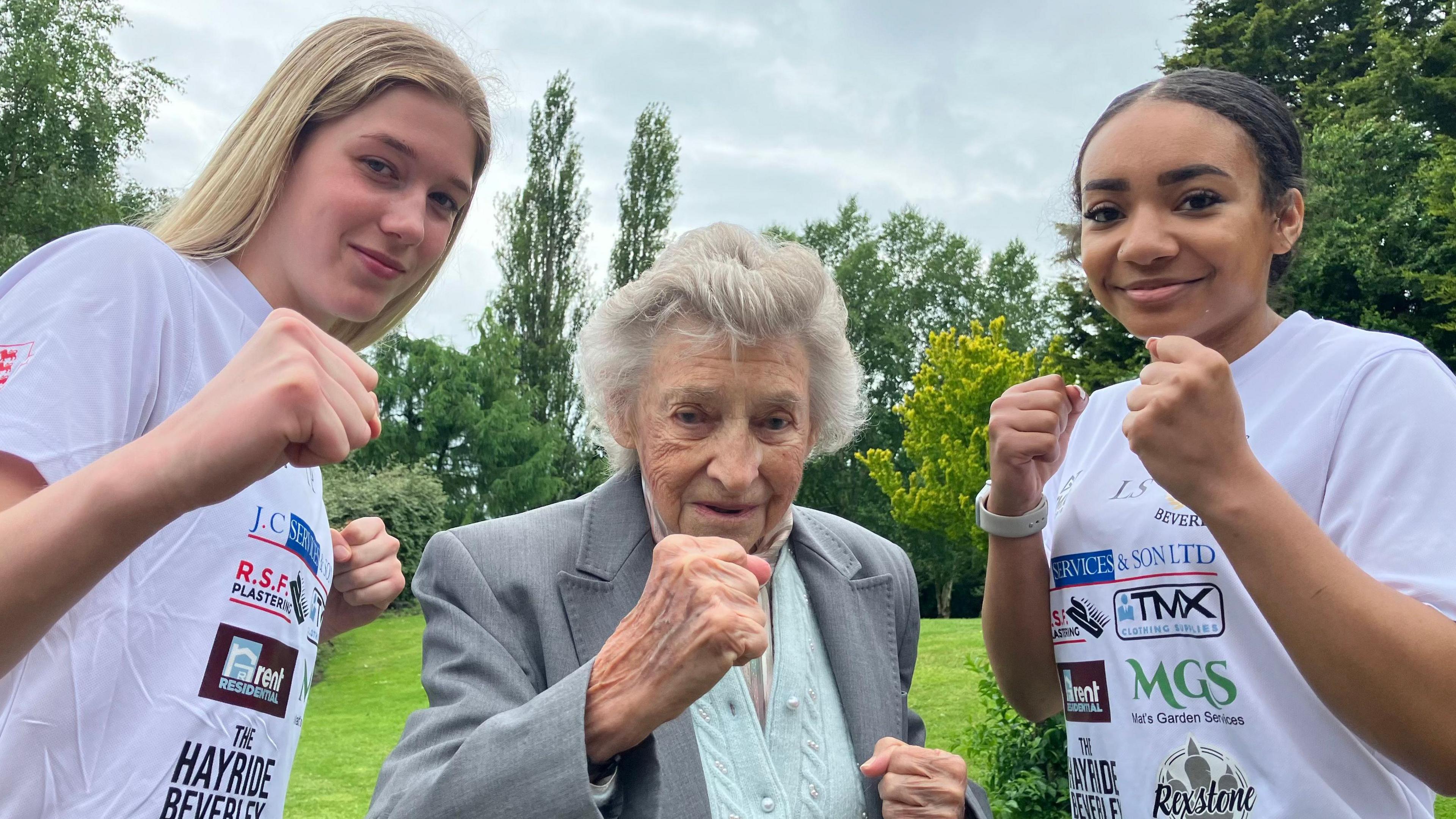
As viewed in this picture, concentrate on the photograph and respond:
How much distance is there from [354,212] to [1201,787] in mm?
2040

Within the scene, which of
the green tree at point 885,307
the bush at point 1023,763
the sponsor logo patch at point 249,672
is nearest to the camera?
the sponsor logo patch at point 249,672

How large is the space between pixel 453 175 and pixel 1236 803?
6.80 feet

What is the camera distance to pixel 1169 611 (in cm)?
208

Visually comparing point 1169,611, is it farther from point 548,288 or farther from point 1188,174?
point 548,288

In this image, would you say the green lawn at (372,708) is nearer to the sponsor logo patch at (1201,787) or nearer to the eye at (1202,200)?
the sponsor logo patch at (1201,787)

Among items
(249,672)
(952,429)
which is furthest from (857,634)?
(952,429)

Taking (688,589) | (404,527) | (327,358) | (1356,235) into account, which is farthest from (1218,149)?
(404,527)

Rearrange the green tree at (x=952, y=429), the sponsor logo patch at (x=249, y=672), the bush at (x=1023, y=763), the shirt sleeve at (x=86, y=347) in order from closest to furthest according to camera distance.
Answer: the shirt sleeve at (x=86, y=347)
the sponsor logo patch at (x=249, y=672)
the bush at (x=1023, y=763)
the green tree at (x=952, y=429)

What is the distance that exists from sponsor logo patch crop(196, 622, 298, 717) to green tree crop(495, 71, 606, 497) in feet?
106

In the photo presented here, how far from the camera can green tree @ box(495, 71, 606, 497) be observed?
3462cm

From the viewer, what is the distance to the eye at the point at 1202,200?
2.22m

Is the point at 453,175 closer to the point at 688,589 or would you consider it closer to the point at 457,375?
the point at 688,589

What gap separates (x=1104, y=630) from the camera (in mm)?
2203

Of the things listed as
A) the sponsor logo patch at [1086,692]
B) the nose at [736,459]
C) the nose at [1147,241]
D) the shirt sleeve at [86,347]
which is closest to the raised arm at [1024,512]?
the sponsor logo patch at [1086,692]
